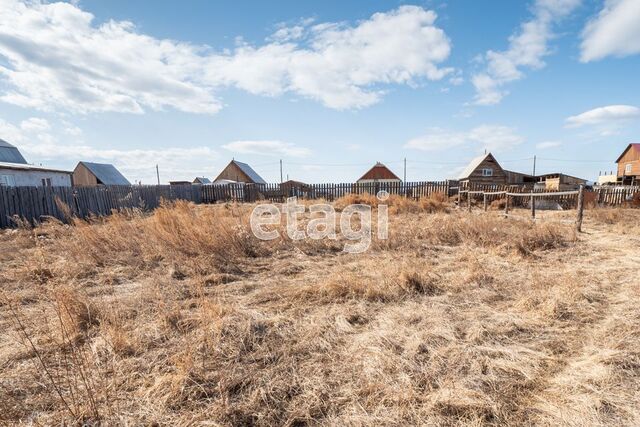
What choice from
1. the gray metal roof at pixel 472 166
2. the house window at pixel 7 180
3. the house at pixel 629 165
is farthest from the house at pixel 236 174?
the house at pixel 629 165

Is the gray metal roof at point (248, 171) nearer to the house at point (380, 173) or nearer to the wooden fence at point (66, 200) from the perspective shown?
the house at point (380, 173)

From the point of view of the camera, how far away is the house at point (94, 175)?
3341 centimetres

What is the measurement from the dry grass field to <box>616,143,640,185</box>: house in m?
45.2

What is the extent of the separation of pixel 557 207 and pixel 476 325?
1448 cm

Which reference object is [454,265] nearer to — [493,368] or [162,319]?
[493,368]

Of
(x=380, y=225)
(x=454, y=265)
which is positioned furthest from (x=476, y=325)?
(x=380, y=225)

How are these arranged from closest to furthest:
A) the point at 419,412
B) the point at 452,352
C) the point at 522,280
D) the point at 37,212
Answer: the point at 419,412 < the point at 452,352 < the point at 522,280 < the point at 37,212

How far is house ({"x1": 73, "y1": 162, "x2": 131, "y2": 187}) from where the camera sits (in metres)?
33.4

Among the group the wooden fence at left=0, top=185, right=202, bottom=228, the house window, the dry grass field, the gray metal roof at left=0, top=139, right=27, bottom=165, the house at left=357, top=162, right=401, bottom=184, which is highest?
the gray metal roof at left=0, top=139, right=27, bottom=165

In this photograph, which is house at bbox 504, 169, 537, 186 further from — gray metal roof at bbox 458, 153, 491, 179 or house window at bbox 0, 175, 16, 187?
house window at bbox 0, 175, 16, 187

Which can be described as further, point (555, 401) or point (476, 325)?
point (476, 325)

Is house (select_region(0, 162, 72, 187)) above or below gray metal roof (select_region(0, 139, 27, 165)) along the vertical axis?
below

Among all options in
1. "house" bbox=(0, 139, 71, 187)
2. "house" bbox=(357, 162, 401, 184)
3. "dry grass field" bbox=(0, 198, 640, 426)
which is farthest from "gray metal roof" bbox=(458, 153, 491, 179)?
"house" bbox=(0, 139, 71, 187)

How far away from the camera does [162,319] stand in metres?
2.78
